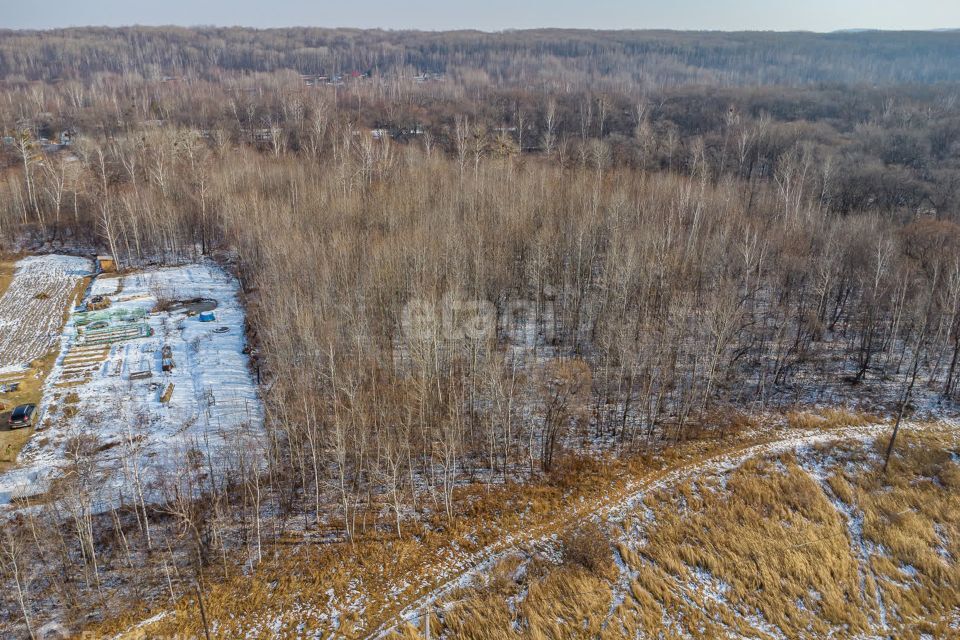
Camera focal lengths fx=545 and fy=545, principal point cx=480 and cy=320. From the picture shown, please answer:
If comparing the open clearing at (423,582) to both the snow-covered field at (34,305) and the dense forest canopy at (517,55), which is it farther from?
the dense forest canopy at (517,55)

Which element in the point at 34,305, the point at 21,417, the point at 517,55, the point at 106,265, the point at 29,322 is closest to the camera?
the point at 21,417

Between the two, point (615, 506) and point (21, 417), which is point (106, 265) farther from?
point (615, 506)

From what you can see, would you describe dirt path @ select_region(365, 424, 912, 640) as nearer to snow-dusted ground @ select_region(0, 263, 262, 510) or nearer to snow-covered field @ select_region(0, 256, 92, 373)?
snow-dusted ground @ select_region(0, 263, 262, 510)

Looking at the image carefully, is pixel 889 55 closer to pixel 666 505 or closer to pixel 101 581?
pixel 666 505

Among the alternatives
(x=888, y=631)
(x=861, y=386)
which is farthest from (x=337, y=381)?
(x=861, y=386)

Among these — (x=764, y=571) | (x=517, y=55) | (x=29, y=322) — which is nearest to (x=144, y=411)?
(x=29, y=322)

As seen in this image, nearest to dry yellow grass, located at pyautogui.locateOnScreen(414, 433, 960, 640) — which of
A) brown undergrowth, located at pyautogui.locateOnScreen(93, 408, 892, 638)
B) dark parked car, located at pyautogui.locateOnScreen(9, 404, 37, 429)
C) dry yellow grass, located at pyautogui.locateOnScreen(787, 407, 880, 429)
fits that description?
brown undergrowth, located at pyautogui.locateOnScreen(93, 408, 892, 638)

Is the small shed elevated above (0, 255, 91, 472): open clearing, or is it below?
above
